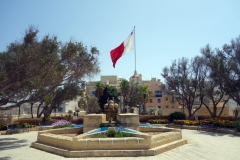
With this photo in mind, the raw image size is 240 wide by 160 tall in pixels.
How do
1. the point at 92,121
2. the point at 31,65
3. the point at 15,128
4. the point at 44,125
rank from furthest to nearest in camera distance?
the point at 44,125 < the point at 15,128 < the point at 92,121 < the point at 31,65

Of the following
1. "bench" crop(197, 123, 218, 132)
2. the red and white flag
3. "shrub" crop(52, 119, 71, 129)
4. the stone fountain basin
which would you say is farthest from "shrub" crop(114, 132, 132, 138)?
"bench" crop(197, 123, 218, 132)

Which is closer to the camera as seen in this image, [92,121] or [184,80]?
[92,121]

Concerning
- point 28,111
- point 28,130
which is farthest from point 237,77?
point 28,111

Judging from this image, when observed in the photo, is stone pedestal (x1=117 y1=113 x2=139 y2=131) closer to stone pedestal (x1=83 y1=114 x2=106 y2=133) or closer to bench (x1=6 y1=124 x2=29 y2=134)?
stone pedestal (x1=83 y1=114 x2=106 y2=133)

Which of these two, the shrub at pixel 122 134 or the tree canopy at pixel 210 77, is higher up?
the tree canopy at pixel 210 77

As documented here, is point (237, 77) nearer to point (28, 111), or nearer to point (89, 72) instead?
point (89, 72)

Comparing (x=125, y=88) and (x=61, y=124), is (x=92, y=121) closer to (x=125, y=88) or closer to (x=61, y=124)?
(x=61, y=124)

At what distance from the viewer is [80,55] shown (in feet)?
59.7

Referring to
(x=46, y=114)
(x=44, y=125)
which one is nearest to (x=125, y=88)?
(x=46, y=114)

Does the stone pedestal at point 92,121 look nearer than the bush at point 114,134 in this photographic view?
No

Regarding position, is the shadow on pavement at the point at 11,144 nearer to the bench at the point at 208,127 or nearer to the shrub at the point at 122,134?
the shrub at the point at 122,134

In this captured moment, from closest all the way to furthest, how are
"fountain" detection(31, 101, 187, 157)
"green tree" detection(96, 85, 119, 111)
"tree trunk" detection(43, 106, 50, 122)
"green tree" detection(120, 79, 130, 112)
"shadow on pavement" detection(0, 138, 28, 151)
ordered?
"fountain" detection(31, 101, 187, 157) → "shadow on pavement" detection(0, 138, 28, 151) → "tree trunk" detection(43, 106, 50, 122) → "green tree" detection(96, 85, 119, 111) → "green tree" detection(120, 79, 130, 112)

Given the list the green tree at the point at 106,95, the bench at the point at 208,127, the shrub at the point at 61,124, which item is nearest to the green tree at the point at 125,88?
the green tree at the point at 106,95

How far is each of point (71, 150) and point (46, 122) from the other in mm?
17551
